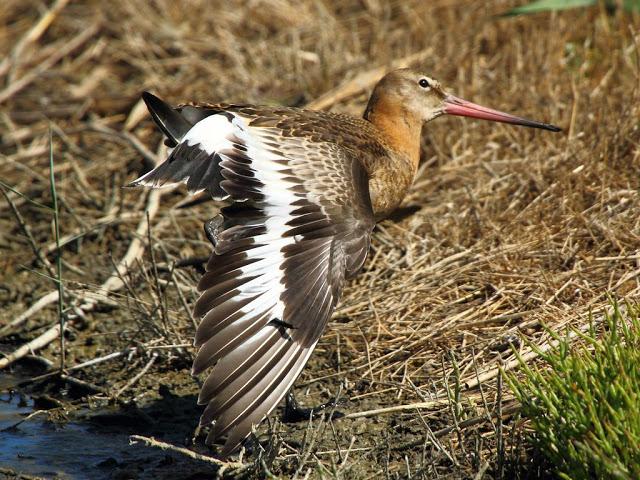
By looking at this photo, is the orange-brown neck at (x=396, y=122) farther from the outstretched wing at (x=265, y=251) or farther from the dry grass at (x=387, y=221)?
the outstretched wing at (x=265, y=251)

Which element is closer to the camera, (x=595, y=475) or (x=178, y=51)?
(x=595, y=475)

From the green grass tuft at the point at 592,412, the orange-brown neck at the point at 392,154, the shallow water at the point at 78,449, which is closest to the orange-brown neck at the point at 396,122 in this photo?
the orange-brown neck at the point at 392,154

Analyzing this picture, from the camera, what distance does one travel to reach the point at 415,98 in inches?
222

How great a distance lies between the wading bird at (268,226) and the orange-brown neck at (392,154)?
1 cm

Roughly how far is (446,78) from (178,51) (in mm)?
2315

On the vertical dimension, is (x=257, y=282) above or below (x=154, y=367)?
above

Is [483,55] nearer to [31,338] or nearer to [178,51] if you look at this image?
[178,51]

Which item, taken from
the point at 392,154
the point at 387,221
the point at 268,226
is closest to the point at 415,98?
the point at 392,154

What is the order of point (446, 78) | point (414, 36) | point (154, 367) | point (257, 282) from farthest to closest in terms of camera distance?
point (414, 36)
point (446, 78)
point (154, 367)
point (257, 282)

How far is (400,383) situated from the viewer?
4.53 meters

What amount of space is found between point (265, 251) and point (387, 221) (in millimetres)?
1865

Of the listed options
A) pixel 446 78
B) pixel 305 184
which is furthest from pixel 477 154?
pixel 305 184

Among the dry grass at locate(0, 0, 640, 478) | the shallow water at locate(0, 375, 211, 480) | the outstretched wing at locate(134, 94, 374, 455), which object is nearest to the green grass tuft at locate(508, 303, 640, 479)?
the dry grass at locate(0, 0, 640, 478)

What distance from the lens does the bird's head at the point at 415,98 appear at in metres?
5.61
